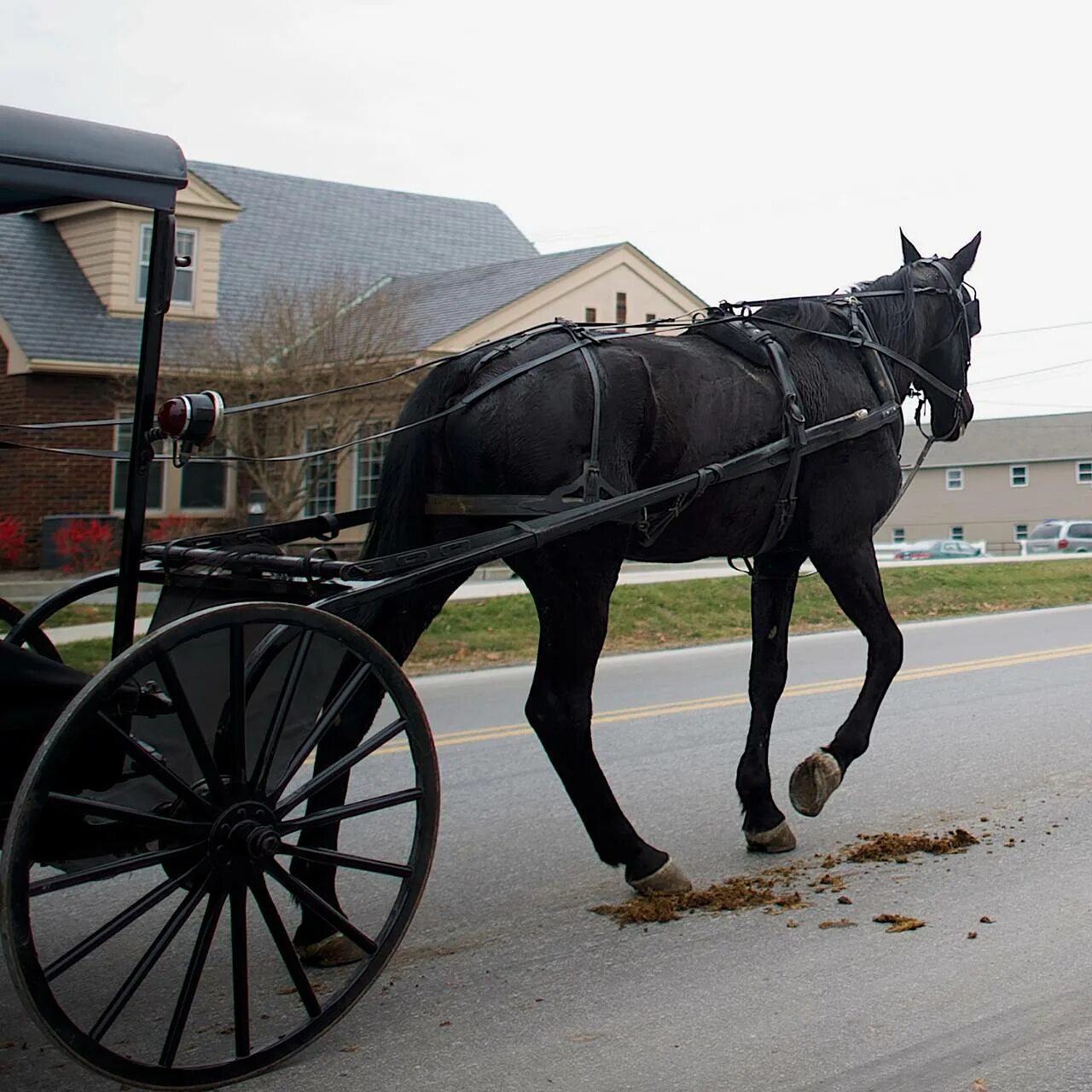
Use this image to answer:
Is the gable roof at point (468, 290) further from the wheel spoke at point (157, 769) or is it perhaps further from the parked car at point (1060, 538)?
the parked car at point (1060, 538)

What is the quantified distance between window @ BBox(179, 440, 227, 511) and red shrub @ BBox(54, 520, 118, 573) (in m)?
2.19

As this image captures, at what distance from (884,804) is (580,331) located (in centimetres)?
299

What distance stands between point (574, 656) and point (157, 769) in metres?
1.78

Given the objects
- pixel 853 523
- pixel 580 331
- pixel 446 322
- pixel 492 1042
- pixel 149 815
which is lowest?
pixel 492 1042

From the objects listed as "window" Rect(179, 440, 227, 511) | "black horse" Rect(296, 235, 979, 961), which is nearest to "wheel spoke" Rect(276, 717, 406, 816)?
"black horse" Rect(296, 235, 979, 961)

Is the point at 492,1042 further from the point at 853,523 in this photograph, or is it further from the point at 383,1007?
the point at 853,523

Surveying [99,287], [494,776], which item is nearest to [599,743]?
[494,776]

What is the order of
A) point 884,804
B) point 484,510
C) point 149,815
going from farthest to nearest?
point 884,804 → point 484,510 → point 149,815

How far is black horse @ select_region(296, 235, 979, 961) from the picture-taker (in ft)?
15.7

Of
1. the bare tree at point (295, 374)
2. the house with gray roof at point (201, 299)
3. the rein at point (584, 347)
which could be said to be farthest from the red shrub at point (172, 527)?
the rein at point (584, 347)

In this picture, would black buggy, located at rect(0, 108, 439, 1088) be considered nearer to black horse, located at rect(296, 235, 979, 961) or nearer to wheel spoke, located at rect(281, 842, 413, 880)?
wheel spoke, located at rect(281, 842, 413, 880)

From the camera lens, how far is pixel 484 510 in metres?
4.68

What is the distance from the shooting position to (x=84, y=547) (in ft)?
63.5

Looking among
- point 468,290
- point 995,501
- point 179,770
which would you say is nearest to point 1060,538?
point 995,501
